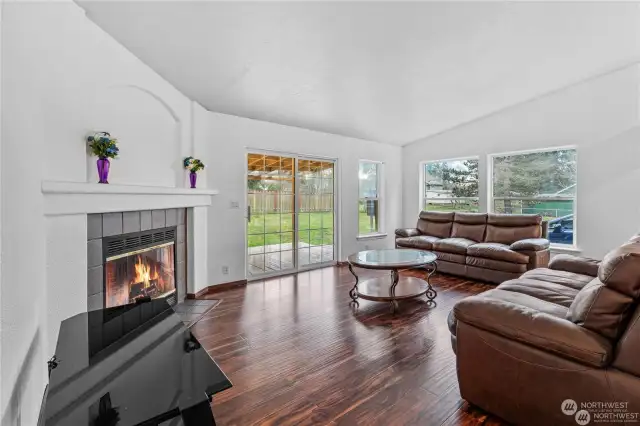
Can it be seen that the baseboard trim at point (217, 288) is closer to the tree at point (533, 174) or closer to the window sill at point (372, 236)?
the window sill at point (372, 236)

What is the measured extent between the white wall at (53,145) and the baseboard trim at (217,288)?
1.41m

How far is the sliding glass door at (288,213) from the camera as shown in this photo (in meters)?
4.73

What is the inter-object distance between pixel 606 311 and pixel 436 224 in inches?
176

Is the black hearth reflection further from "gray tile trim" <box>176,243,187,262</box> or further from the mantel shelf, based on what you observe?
the mantel shelf

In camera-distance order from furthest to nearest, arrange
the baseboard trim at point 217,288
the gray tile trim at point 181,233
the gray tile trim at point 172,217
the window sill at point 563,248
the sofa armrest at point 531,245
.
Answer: the window sill at point 563,248 → the sofa armrest at point 531,245 → the baseboard trim at point 217,288 → the gray tile trim at point 181,233 → the gray tile trim at point 172,217

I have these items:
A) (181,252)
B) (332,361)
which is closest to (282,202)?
(181,252)

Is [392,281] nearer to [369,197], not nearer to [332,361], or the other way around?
[332,361]

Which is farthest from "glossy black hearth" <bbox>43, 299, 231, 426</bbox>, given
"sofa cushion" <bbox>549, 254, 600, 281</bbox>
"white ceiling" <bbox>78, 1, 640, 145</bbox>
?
"sofa cushion" <bbox>549, 254, 600, 281</bbox>

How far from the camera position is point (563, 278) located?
2615mm

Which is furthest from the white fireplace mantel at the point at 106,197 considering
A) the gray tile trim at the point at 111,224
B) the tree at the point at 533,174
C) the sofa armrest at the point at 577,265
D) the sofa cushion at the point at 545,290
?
the tree at the point at 533,174

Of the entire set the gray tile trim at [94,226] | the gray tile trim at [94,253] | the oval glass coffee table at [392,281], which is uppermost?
the gray tile trim at [94,226]

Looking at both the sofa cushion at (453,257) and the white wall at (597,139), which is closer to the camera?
the white wall at (597,139)

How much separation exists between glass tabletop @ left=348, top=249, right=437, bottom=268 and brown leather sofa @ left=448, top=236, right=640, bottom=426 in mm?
1518

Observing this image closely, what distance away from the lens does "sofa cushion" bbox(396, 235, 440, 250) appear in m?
5.15
